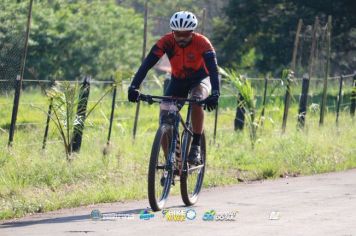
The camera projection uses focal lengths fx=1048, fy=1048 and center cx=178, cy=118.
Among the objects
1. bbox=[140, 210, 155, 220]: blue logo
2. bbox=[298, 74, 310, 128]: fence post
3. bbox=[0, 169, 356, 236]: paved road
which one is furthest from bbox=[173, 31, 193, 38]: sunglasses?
bbox=[298, 74, 310, 128]: fence post

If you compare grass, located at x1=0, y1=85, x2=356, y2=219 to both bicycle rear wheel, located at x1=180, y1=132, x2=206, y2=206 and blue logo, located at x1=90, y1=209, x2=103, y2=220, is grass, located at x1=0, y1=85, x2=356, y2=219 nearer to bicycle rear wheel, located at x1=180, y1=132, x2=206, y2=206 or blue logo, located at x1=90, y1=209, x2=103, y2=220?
bicycle rear wheel, located at x1=180, y1=132, x2=206, y2=206

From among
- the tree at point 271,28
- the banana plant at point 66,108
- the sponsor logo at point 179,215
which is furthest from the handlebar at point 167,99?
the tree at point 271,28

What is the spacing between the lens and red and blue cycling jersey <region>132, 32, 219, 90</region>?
10.5 metres

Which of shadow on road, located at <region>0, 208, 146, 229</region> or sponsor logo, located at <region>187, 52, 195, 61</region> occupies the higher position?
sponsor logo, located at <region>187, 52, 195, 61</region>

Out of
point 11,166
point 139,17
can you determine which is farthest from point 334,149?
point 139,17

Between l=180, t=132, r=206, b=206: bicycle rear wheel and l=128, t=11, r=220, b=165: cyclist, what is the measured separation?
0.35 ft

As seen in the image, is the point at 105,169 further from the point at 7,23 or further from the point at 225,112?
the point at 225,112

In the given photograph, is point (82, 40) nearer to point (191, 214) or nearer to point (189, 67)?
point (189, 67)

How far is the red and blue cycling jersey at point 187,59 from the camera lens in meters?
10.5

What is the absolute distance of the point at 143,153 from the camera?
47.5 ft

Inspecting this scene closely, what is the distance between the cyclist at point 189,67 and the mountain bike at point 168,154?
102 millimetres

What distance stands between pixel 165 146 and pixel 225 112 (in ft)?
37.4

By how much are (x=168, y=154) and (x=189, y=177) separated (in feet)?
3.73

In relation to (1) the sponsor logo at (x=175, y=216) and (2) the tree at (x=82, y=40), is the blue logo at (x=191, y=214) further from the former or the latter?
(2) the tree at (x=82, y=40)
